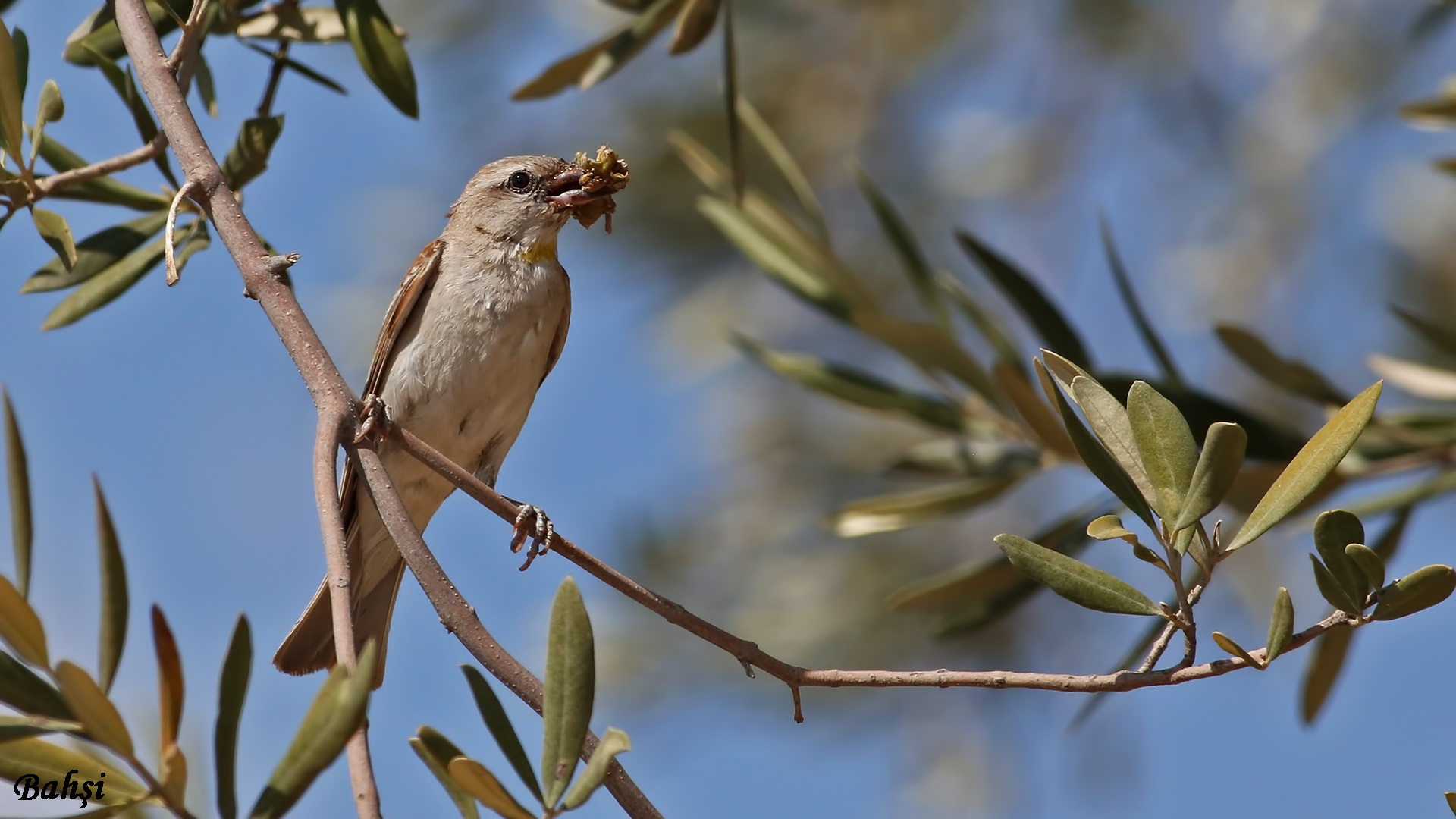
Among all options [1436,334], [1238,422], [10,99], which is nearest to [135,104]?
[10,99]

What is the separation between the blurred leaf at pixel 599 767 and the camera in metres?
1.51

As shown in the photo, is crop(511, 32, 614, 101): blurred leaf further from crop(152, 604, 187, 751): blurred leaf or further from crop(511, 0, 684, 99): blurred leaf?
crop(152, 604, 187, 751): blurred leaf

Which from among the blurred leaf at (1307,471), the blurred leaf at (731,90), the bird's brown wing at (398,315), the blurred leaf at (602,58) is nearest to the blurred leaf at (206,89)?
the blurred leaf at (602,58)

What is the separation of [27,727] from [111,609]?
18 centimetres

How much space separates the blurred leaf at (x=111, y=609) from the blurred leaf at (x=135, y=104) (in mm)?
1297

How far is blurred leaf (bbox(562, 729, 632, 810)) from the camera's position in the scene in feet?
4.97

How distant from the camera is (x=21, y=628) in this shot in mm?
1584

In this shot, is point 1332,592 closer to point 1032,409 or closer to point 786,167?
point 1032,409

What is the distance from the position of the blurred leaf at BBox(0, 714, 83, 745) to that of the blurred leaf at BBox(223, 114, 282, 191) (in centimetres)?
→ 149

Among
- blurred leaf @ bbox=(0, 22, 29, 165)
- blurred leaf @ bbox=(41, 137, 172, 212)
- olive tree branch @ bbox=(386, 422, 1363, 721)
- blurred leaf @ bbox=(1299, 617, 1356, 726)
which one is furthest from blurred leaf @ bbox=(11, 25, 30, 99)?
blurred leaf @ bbox=(1299, 617, 1356, 726)

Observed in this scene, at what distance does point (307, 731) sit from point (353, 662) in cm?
16

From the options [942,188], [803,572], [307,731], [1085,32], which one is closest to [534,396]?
[803,572]

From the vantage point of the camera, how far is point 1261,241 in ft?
20.3

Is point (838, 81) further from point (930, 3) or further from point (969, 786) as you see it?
point (969, 786)
